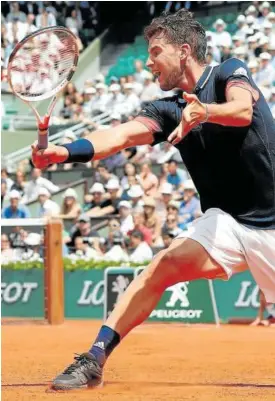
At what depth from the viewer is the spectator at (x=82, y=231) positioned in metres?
A: 16.0

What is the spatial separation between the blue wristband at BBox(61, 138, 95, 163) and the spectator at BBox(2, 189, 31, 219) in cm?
1080

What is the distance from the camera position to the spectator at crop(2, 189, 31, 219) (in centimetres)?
1722

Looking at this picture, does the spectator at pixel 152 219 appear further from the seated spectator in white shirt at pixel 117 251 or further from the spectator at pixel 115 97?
the spectator at pixel 115 97

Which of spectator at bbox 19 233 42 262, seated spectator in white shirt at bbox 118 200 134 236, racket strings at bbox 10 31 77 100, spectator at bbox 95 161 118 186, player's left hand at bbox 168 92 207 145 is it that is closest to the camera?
player's left hand at bbox 168 92 207 145

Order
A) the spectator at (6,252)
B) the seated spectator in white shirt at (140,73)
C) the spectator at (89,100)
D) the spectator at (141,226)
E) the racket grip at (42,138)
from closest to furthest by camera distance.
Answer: the racket grip at (42,138) < the spectator at (141,226) < the spectator at (6,252) < the seated spectator in white shirt at (140,73) < the spectator at (89,100)

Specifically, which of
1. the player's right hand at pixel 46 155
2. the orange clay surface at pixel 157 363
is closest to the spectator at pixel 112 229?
the orange clay surface at pixel 157 363

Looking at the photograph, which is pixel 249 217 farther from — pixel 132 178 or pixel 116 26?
pixel 116 26

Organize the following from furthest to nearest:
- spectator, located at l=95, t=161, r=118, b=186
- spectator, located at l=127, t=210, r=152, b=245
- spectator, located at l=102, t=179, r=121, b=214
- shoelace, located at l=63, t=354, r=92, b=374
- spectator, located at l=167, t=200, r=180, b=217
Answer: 1. spectator, located at l=95, t=161, r=118, b=186
2. spectator, located at l=102, t=179, r=121, b=214
3. spectator, located at l=127, t=210, r=152, b=245
4. spectator, located at l=167, t=200, r=180, b=217
5. shoelace, located at l=63, t=354, r=92, b=374

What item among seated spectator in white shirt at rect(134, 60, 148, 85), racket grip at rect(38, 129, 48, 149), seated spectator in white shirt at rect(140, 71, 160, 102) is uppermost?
racket grip at rect(38, 129, 48, 149)

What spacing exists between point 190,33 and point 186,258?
1328mm

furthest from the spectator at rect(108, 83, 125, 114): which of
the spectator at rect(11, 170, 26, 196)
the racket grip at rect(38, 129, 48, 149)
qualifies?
the racket grip at rect(38, 129, 48, 149)

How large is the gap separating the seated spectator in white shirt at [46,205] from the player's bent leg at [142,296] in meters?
10.7

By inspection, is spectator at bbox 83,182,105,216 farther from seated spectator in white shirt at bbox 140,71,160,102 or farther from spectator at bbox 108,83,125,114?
spectator at bbox 108,83,125,114

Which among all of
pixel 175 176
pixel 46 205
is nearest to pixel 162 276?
pixel 175 176
